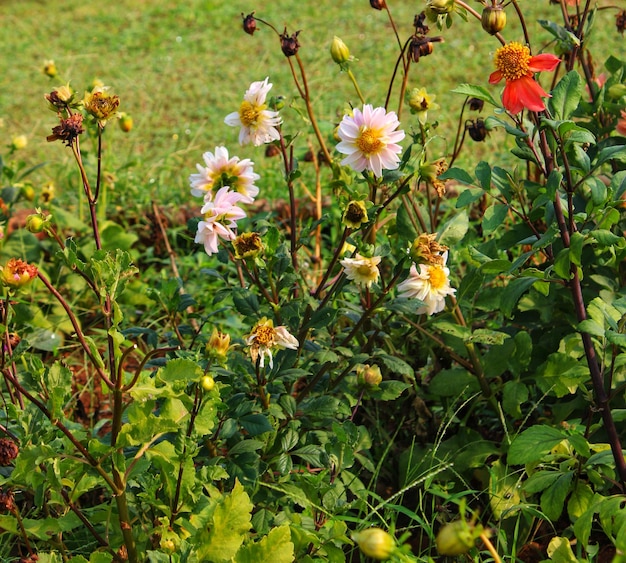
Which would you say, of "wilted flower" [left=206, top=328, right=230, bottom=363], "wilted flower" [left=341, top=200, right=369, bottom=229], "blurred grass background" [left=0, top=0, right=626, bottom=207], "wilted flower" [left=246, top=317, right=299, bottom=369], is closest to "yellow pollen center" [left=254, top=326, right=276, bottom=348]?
"wilted flower" [left=246, top=317, right=299, bottom=369]

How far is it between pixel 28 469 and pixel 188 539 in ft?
0.95

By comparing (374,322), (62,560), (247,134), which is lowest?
(62,560)

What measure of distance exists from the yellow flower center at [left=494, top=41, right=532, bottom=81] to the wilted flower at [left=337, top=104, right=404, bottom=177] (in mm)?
201

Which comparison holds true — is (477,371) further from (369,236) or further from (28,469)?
(28,469)

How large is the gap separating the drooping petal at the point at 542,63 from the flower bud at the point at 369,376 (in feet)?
1.87

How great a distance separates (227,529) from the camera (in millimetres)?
1249

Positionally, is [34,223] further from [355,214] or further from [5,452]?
[355,214]

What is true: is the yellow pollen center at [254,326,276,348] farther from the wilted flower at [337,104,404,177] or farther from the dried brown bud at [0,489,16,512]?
the dried brown bud at [0,489,16,512]

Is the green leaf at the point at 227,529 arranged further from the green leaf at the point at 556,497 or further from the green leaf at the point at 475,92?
the green leaf at the point at 475,92

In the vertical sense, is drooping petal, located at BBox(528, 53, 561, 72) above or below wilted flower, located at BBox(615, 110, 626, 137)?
above

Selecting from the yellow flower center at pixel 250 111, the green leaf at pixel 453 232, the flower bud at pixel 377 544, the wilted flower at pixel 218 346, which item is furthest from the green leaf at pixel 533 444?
the yellow flower center at pixel 250 111

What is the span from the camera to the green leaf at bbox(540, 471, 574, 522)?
1390mm

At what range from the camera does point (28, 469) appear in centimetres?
122

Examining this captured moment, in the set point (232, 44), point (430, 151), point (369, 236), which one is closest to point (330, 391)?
point (369, 236)
